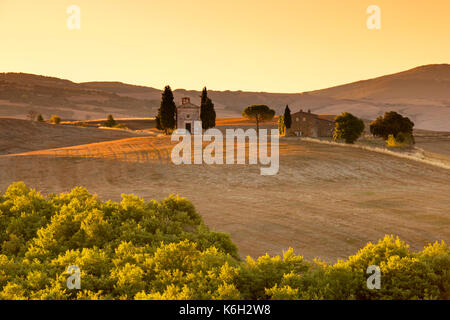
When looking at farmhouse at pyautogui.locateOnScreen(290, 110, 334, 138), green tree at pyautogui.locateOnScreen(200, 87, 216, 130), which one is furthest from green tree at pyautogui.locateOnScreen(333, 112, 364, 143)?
green tree at pyautogui.locateOnScreen(200, 87, 216, 130)

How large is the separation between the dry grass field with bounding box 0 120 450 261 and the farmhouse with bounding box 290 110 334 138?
37.4 m

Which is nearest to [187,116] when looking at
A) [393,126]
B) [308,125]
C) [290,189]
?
[308,125]

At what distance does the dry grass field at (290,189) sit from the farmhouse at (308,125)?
3735 centimetres

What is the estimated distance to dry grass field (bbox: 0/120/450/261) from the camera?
17.0 metres

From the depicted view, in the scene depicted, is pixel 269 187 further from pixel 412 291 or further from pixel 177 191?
pixel 412 291

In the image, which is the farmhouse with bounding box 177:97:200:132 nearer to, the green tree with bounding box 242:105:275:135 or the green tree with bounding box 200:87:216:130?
the green tree with bounding box 200:87:216:130

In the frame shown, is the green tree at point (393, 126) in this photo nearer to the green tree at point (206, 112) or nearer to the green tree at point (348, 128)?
the green tree at point (348, 128)

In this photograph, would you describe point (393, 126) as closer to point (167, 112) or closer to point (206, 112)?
point (206, 112)

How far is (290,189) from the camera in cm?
2900

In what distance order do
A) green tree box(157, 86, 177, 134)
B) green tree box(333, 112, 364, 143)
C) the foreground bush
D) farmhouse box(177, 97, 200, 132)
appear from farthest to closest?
farmhouse box(177, 97, 200, 132) < green tree box(157, 86, 177, 134) < green tree box(333, 112, 364, 143) < the foreground bush

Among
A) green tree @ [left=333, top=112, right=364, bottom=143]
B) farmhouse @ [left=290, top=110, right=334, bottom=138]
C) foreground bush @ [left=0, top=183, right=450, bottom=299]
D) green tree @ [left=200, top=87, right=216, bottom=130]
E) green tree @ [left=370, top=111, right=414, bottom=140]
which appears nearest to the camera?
foreground bush @ [left=0, top=183, right=450, bottom=299]

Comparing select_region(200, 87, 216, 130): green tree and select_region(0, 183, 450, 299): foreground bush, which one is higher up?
select_region(200, 87, 216, 130): green tree

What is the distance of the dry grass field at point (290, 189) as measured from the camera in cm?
1697

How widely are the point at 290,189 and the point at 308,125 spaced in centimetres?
6118
